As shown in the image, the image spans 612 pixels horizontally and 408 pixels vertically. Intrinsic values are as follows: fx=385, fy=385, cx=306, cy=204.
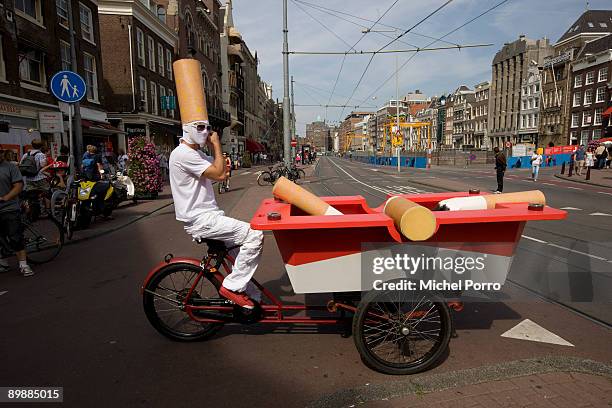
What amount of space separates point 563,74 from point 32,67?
60424mm

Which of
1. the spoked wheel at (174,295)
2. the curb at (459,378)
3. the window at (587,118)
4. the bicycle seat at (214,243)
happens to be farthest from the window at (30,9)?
the window at (587,118)

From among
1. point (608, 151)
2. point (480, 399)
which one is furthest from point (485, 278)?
point (608, 151)

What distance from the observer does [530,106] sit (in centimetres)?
6150

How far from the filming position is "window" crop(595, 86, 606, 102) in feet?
146

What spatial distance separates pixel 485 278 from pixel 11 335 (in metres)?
4.04

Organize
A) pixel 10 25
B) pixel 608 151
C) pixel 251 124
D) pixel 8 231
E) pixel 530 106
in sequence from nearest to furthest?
pixel 8 231, pixel 10 25, pixel 608 151, pixel 530 106, pixel 251 124

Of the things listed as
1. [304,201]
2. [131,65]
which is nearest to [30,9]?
[131,65]

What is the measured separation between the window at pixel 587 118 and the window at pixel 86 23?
52552 millimetres

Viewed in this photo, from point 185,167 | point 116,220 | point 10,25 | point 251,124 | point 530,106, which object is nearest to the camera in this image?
point 185,167

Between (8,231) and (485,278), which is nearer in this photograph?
(485,278)

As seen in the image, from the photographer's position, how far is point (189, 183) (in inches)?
118

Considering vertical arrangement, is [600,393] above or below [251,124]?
below

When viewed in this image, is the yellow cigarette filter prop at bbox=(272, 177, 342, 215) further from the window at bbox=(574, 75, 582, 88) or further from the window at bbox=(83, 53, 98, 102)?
the window at bbox=(574, 75, 582, 88)

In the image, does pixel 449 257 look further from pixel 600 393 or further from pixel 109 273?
pixel 109 273
